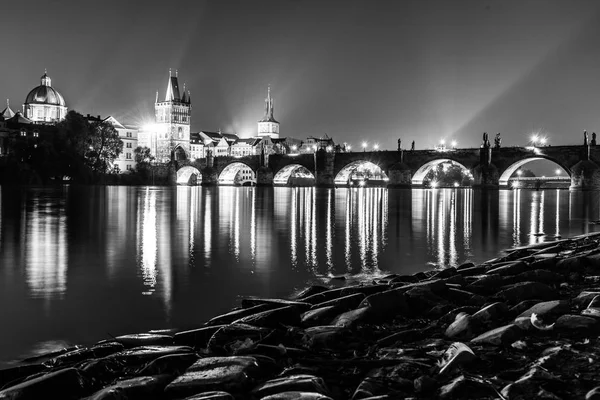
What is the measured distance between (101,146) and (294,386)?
3624 inches

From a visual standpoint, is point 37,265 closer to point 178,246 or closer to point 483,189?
point 178,246

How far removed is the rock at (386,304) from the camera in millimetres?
6367

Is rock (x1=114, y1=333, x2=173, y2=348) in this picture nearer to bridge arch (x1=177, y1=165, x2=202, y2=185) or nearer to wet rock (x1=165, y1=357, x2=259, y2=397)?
wet rock (x1=165, y1=357, x2=259, y2=397)

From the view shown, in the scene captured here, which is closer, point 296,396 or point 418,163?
point 296,396

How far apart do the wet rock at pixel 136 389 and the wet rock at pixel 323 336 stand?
5.03 ft

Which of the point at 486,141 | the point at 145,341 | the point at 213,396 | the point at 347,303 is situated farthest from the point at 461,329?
the point at 486,141

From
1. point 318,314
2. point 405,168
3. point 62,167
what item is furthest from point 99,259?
point 405,168

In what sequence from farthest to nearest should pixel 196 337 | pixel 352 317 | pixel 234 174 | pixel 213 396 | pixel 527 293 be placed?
1. pixel 234 174
2. pixel 527 293
3. pixel 352 317
4. pixel 196 337
5. pixel 213 396

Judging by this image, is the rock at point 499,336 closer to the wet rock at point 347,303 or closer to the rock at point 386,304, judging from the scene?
the rock at point 386,304

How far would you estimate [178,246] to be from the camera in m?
16.1

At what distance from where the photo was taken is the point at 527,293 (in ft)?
22.3

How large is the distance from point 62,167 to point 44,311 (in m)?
73.3

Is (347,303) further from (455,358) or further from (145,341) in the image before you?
(455,358)

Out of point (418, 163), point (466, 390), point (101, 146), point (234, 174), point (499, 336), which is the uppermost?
point (101, 146)
